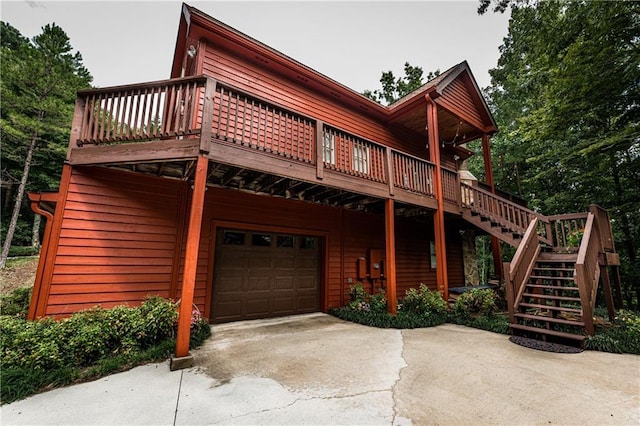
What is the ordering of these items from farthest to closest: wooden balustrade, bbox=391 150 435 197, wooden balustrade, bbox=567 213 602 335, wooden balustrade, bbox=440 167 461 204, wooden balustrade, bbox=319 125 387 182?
wooden balustrade, bbox=440 167 461 204 < wooden balustrade, bbox=391 150 435 197 < wooden balustrade, bbox=319 125 387 182 < wooden balustrade, bbox=567 213 602 335

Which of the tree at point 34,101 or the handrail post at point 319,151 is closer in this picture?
the handrail post at point 319,151

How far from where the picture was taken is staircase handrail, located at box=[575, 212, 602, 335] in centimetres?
438

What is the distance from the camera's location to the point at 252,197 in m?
6.32

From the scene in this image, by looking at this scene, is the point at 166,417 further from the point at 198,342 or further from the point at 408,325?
the point at 408,325

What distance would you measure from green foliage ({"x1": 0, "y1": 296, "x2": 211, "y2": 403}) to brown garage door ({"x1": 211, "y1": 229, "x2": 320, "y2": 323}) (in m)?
1.66

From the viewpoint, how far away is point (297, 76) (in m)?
7.26

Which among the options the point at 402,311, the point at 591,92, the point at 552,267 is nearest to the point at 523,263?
the point at 552,267

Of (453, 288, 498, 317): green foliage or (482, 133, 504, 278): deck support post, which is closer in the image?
(453, 288, 498, 317): green foliage

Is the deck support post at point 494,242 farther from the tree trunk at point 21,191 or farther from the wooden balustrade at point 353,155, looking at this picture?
the tree trunk at point 21,191

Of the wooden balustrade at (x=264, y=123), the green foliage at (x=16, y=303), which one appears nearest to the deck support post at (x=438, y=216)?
the wooden balustrade at (x=264, y=123)

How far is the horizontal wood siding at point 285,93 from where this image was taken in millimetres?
6121

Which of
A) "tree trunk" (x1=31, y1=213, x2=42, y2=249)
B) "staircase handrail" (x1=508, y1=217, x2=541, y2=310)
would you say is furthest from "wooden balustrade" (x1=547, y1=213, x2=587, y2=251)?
"tree trunk" (x1=31, y1=213, x2=42, y2=249)

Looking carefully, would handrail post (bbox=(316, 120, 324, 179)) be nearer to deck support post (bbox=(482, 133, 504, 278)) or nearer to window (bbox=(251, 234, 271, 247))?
window (bbox=(251, 234, 271, 247))

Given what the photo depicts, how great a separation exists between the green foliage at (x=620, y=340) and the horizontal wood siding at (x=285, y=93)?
699cm
